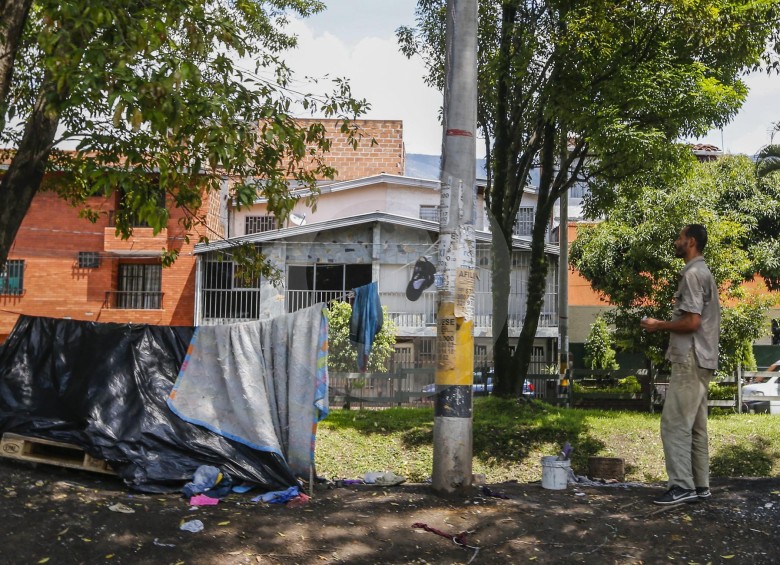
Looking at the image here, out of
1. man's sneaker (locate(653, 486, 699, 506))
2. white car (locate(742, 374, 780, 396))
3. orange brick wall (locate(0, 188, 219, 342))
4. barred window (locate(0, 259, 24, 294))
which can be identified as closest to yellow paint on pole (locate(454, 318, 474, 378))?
man's sneaker (locate(653, 486, 699, 506))

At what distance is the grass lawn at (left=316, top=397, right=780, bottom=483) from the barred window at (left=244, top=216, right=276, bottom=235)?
54.5ft

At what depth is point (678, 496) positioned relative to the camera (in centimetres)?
607

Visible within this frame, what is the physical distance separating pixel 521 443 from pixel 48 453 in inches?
264

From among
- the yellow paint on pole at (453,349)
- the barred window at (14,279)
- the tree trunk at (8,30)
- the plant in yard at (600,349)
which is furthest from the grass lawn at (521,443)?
the barred window at (14,279)

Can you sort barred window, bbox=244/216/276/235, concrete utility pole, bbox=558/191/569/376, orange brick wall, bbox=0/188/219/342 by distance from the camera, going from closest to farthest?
1. concrete utility pole, bbox=558/191/569/376
2. orange brick wall, bbox=0/188/219/342
3. barred window, bbox=244/216/276/235

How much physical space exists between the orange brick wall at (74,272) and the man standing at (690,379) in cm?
2423

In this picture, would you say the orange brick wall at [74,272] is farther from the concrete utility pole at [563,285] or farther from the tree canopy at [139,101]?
the tree canopy at [139,101]

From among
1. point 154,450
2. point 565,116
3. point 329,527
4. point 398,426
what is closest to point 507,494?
point 329,527

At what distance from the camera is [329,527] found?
18.9 feet

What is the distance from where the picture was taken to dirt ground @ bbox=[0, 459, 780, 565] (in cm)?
523

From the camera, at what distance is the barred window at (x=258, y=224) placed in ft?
96.2

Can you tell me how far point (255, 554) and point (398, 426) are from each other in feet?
24.6

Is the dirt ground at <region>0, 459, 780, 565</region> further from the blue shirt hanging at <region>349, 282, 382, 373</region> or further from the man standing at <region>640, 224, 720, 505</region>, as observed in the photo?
the blue shirt hanging at <region>349, 282, 382, 373</region>

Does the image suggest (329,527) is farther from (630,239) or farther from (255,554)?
(630,239)
